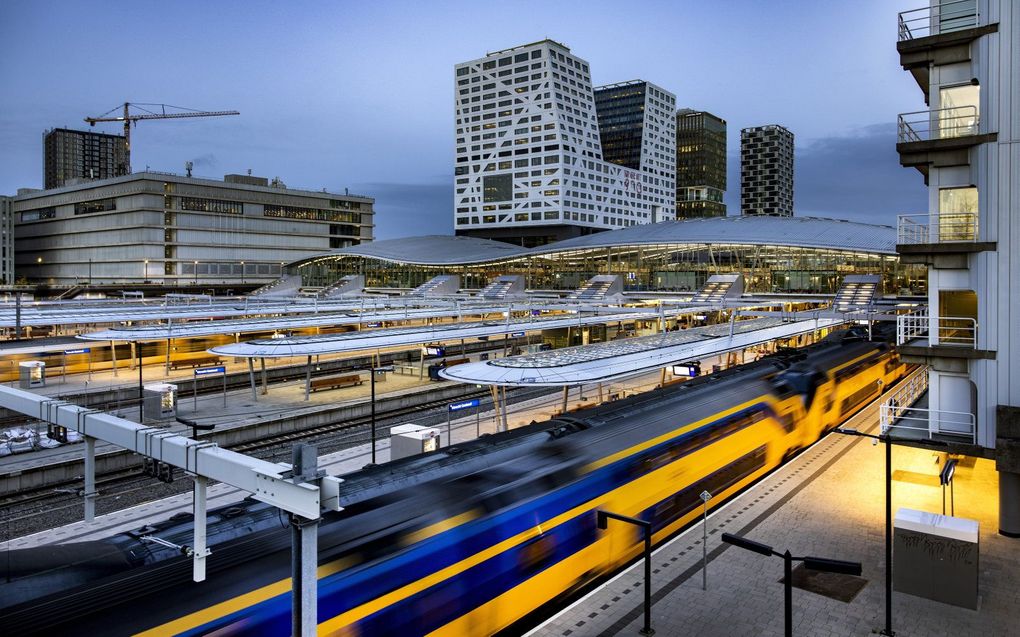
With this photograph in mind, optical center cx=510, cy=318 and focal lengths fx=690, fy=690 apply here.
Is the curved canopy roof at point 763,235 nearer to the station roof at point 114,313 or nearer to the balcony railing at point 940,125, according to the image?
the station roof at point 114,313

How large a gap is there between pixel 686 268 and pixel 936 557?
222 ft

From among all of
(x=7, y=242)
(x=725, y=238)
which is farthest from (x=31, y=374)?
(x=7, y=242)

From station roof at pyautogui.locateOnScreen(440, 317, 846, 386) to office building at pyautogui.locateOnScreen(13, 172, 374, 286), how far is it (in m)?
94.7

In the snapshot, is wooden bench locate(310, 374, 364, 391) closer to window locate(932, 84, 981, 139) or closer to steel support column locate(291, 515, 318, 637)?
window locate(932, 84, 981, 139)

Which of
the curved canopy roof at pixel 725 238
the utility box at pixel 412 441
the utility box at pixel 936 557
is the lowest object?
the utility box at pixel 936 557

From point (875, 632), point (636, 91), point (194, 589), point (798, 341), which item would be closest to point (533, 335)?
point (798, 341)

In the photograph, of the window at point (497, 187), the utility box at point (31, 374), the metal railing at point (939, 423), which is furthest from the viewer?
the window at point (497, 187)

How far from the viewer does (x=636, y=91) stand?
600ft

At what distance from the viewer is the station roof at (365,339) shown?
31719 mm

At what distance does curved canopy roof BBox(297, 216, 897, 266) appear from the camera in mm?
69688

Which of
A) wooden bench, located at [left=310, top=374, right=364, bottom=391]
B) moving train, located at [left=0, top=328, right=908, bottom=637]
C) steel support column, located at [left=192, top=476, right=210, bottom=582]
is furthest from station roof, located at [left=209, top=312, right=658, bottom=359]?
steel support column, located at [left=192, top=476, right=210, bottom=582]

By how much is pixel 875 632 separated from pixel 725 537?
4029 millimetres

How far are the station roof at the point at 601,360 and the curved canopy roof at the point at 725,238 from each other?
121 ft

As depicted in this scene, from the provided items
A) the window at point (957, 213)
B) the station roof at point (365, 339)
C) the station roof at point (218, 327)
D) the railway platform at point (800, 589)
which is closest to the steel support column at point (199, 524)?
the railway platform at point (800, 589)
